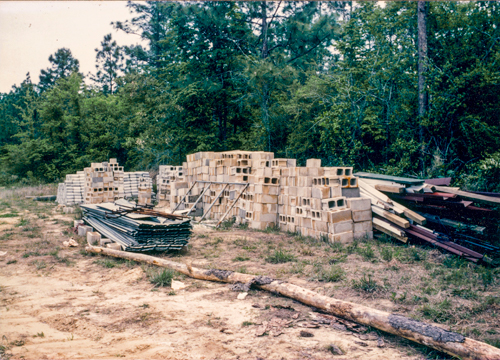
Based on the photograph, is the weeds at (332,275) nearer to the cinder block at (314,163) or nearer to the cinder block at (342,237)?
the cinder block at (342,237)

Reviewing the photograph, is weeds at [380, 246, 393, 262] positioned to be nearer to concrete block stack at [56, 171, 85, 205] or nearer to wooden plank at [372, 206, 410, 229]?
wooden plank at [372, 206, 410, 229]

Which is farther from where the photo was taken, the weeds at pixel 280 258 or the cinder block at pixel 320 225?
the cinder block at pixel 320 225

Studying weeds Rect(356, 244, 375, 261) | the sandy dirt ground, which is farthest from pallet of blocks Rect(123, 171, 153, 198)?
weeds Rect(356, 244, 375, 261)

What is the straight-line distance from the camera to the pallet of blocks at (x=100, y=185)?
15.6 m

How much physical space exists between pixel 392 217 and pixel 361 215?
2.63ft

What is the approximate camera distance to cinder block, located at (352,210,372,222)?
925cm

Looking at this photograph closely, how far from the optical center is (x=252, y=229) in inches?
437

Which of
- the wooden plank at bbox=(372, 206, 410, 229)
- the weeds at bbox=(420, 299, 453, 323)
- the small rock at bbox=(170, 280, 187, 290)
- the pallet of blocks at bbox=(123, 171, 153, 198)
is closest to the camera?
the weeds at bbox=(420, 299, 453, 323)

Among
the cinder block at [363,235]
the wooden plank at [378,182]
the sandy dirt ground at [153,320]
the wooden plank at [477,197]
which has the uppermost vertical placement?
the wooden plank at [378,182]

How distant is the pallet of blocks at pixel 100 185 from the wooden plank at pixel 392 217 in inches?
477

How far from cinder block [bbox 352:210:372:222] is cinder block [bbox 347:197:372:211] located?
0.28 ft

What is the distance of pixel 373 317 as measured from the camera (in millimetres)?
4516

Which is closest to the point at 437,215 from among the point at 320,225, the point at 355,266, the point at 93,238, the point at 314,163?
the point at 320,225

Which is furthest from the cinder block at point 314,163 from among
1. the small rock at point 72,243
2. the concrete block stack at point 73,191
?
the concrete block stack at point 73,191
